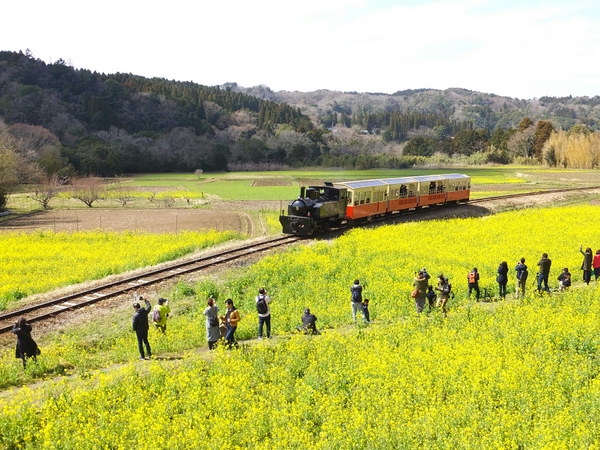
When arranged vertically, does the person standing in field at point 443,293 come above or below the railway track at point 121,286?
above

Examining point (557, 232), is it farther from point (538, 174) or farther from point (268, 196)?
point (538, 174)

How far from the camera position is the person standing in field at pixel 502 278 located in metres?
17.5

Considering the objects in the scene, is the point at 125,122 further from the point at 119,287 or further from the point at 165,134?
the point at 119,287

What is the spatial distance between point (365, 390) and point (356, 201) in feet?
72.6

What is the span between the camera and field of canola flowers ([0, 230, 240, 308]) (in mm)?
23938

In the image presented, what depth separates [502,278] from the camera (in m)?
17.8

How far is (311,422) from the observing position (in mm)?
10023

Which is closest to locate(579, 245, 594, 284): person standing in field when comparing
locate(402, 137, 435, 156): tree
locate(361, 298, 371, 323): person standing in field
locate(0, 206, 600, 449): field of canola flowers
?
locate(0, 206, 600, 449): field of canola flowers

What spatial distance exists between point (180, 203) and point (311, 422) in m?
49.4

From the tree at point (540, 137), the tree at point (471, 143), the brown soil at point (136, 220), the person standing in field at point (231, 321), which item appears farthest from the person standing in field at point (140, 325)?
the tree at point (471, 143)

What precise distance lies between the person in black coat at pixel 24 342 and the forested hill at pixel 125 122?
79.0 meters

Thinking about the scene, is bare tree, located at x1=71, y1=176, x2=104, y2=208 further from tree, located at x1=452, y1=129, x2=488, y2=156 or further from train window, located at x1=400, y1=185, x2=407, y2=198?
tree, located at x1=452, y1=129, x2=488, y2=156

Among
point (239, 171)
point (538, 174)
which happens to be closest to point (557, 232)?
point (538, 174)

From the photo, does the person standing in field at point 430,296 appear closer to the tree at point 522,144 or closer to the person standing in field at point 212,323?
the person standing in field at point 212,323
